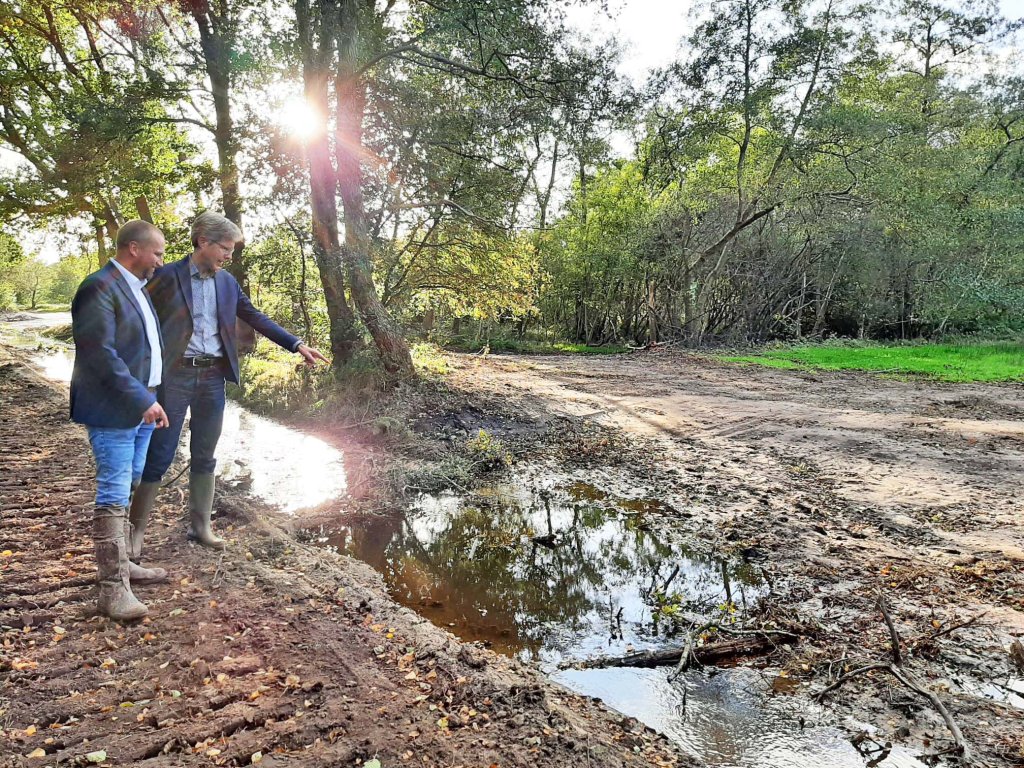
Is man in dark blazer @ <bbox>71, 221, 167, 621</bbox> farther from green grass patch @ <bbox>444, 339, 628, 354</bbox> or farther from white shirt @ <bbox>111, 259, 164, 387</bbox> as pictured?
green grass patch @ <bbox>444, 339, 628, 354</bbox>

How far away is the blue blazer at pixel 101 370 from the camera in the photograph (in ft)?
9.05

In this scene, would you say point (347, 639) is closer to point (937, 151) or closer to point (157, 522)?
point (157, 522)

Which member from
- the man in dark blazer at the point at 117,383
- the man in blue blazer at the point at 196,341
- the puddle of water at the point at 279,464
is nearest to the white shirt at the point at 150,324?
the man in dark blazer at the point at 117,383

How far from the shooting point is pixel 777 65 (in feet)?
57.1

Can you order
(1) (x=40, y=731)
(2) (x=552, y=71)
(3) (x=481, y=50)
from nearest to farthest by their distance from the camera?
(1) (x=40, y=731)
(3) (x=481, y=50)
(2) (x=552, y=71)

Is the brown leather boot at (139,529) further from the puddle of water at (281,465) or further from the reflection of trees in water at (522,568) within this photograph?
the puddle of water at (281,465)

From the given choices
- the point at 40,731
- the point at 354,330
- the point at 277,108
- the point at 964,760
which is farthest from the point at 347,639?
the point at 277,108

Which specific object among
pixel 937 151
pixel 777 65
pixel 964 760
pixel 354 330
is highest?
pixel 777 65

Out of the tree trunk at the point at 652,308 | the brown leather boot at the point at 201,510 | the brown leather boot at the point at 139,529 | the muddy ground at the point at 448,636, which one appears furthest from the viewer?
the tree trunk at the point at 652,308

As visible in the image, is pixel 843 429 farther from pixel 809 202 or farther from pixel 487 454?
pixel 809 202

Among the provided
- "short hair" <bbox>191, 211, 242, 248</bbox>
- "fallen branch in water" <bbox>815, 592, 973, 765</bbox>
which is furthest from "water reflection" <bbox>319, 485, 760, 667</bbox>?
"short hair" <bbox>191, 211, 242, 248</bbox>

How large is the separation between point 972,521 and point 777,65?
17191 millimetres

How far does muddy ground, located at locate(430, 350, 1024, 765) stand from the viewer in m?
2.87

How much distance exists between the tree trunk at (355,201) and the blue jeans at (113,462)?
239 inches
